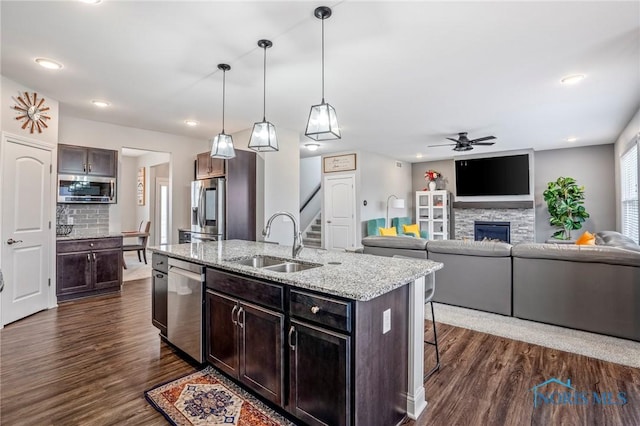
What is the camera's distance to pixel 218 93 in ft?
12.5

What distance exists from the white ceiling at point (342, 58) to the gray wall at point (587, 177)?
108 inches

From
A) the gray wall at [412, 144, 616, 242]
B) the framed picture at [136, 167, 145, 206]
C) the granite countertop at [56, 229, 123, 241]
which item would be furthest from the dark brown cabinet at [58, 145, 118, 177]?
the gray wall at [412, 144, 616, 242]

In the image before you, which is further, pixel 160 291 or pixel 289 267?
pixel 160 291

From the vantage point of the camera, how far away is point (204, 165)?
5207 millimetres

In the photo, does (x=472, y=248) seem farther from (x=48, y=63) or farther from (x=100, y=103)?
(x=100, y=103)

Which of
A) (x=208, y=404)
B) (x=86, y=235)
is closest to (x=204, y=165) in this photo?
(x=86, y=235)

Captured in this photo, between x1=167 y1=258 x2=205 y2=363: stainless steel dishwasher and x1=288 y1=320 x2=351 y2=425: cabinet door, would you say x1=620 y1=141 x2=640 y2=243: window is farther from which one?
x1=167 y1=258 x2=205 y2=363: stainless steel dishwasher

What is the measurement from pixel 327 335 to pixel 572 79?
3757 mm

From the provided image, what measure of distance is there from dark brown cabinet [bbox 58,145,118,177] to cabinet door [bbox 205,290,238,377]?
363 cm

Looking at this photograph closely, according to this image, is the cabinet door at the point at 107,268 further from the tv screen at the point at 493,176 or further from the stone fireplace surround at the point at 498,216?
the tv screen at the point at 493,176

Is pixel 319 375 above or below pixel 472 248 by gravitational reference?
below

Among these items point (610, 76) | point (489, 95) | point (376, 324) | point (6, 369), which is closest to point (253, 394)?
point (376, 324)

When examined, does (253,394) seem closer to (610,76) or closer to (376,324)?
(376,324)

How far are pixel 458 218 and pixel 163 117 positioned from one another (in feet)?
24.4
